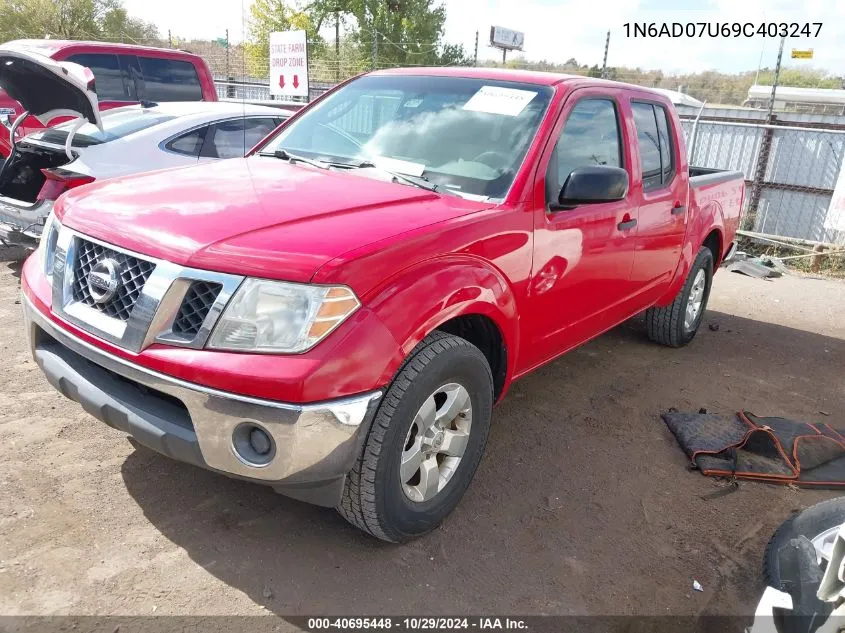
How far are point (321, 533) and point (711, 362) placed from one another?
3.67 metres

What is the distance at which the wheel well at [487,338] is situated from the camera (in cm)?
297

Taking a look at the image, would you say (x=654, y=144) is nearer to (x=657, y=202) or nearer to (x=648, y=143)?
(x=648, y=143)

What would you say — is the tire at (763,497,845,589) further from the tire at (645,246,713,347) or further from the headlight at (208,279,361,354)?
the tire at (645,246,713,347)

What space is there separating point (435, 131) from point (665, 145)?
6.37 ft

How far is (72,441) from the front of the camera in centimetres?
337

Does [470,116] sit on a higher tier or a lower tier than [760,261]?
higher

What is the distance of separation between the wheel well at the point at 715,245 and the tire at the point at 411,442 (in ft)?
11.4

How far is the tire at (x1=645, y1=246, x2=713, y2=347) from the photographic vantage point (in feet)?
17.3

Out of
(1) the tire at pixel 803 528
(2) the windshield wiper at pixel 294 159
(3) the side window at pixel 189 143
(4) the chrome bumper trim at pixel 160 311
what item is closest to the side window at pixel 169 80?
(3) the side window at pixel 189 143

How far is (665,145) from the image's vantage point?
4535 mm

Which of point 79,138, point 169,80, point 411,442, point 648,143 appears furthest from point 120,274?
point 169,80

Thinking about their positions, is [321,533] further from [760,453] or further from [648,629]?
[760,453]

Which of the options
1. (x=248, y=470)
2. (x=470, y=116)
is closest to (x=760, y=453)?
(x=470, y=116)

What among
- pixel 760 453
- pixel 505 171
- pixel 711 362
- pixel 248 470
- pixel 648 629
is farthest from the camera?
pixel 711 362
